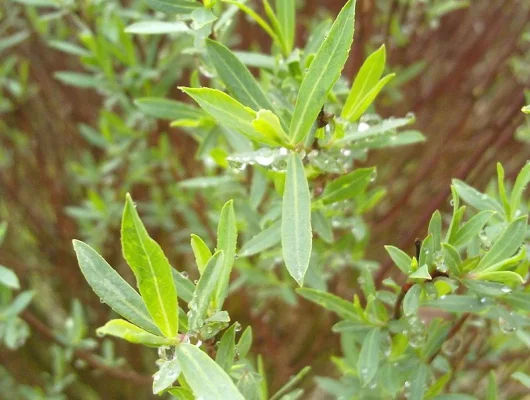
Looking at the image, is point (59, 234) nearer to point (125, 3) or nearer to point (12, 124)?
point (12, 124)

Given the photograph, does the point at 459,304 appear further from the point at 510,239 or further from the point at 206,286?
the point at 206,286

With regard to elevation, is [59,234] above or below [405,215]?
below

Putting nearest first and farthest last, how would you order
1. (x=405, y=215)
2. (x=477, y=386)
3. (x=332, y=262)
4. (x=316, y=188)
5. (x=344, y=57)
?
(x=344, y=57), (x=316, y=188), (x=332, y=262), (x=477, y=386), (x=405, y=215)

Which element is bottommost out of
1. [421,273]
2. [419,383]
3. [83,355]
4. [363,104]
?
[83,355]

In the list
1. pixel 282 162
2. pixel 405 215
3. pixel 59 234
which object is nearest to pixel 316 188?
pixel 282 162

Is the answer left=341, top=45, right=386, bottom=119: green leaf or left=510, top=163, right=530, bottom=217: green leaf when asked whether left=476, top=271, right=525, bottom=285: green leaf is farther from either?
left=341, top=45, right=386, bottom=119: green leaf

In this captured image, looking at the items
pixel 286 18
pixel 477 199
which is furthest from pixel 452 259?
pixel 286 18
